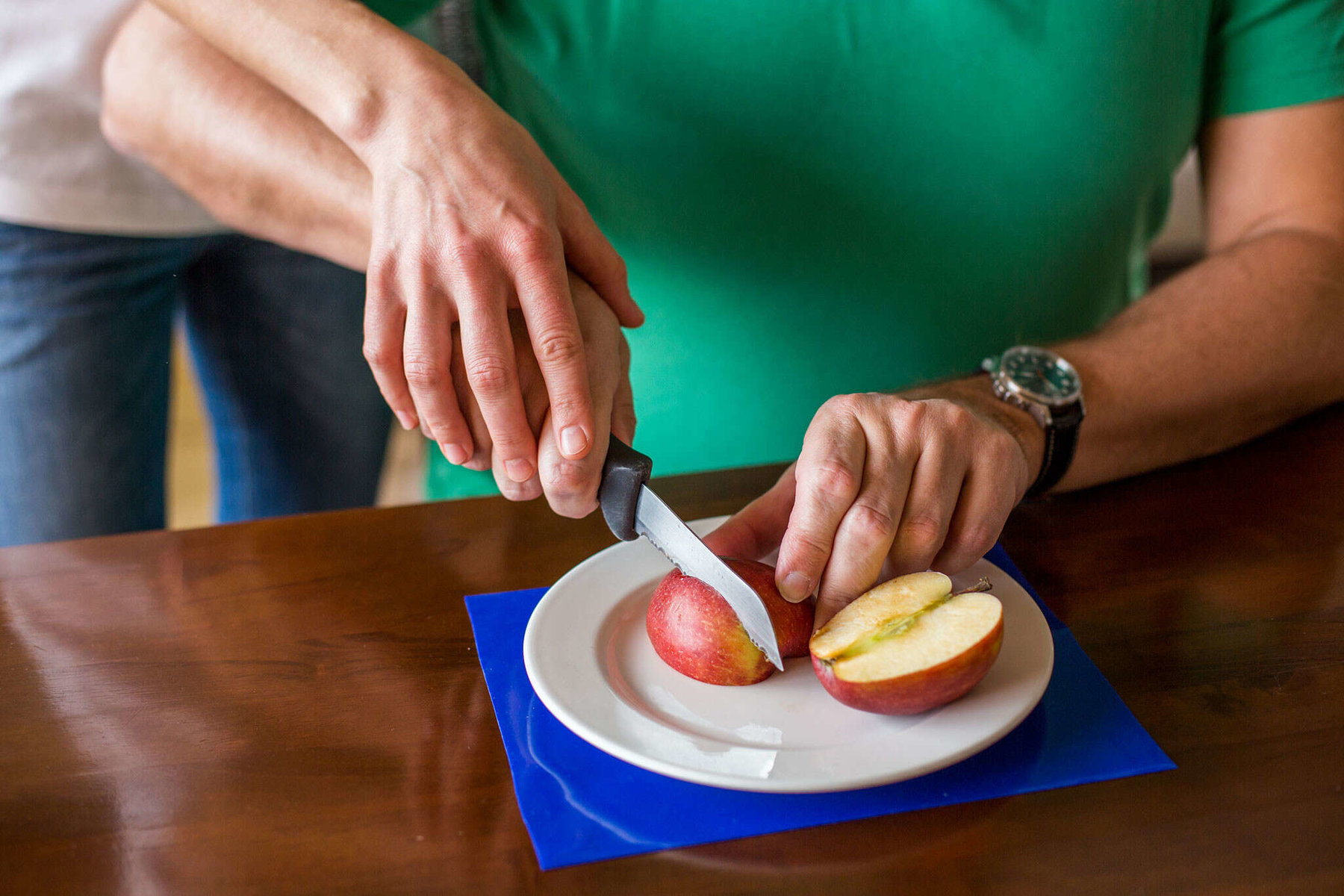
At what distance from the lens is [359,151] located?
836mm

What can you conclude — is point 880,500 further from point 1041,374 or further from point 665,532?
point 1041,374

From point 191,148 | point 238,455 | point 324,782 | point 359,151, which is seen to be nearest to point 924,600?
point 324,782

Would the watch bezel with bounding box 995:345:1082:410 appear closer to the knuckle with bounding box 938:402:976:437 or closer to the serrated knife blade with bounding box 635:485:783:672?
the knuckle with bounding box 938:402:976:437

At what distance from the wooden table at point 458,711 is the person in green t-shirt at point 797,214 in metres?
0.10

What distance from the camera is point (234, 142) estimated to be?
1.00m

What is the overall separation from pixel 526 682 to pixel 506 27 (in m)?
0.82

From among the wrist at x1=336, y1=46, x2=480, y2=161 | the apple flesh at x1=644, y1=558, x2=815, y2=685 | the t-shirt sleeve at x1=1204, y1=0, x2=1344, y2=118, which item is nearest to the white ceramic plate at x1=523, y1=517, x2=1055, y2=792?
the apple flesh at x1=644, y1=558, x2=815, y2=685

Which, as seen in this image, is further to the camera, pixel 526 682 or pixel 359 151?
pixel 359 151

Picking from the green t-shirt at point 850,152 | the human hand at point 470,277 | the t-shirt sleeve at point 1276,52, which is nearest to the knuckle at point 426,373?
the human hand at point 470,277

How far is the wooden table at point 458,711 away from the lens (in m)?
0.55

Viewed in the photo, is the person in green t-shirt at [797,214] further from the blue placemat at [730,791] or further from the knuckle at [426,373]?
the blue placemat at [730,791]

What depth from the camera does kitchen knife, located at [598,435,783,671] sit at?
689mm

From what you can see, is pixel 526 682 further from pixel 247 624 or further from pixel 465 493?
pixel 465 493

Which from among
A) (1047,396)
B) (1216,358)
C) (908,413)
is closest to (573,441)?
(908,413)
